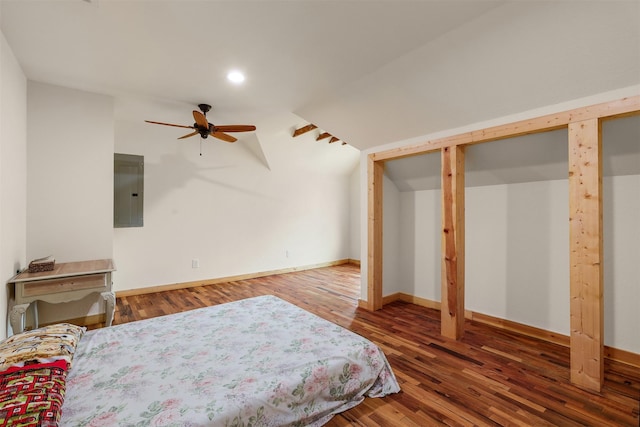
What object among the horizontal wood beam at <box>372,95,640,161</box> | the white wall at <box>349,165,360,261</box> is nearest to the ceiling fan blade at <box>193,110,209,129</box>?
the horizontal wood beam at <box>372,95,640,161</box>

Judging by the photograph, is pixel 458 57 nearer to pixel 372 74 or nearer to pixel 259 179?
pixel 372 74

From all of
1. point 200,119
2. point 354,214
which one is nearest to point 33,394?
point 200,119

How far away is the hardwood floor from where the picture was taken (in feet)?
5.86

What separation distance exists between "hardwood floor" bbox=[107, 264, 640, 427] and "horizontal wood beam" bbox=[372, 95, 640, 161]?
190cm

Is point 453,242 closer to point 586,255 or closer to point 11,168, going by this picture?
point 586,255

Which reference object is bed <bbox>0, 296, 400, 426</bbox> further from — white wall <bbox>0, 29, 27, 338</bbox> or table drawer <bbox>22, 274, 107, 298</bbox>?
white wall <bbox>0, 29, 27, 338</bbox>

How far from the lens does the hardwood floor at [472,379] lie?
70.3 inches

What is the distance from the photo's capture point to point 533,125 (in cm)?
238

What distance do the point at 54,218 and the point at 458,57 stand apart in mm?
4105

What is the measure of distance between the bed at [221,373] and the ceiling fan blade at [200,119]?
195 centimetres

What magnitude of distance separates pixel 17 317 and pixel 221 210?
10.1ft

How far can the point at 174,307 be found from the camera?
3867 millimetres

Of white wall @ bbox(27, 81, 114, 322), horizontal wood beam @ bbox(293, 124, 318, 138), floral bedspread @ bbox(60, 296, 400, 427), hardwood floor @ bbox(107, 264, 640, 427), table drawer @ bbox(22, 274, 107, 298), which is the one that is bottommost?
hardwood floor @ bbox(107, 264, 640, 427)

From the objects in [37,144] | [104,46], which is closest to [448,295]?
[104,46]
